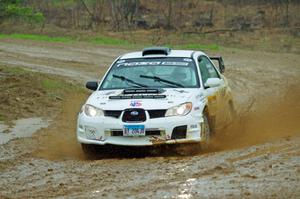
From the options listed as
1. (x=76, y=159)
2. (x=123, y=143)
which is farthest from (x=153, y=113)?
(x=76, y=159)

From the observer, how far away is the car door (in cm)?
1131

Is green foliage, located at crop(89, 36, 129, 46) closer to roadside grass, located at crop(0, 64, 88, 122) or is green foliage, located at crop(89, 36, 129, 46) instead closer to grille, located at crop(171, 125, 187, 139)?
roadside grass, located at crop(0, 64, 88, 122)

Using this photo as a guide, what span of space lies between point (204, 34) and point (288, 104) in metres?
21.0

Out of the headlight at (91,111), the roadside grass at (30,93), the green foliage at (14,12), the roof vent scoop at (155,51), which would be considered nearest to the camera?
the headlight at (91,111)

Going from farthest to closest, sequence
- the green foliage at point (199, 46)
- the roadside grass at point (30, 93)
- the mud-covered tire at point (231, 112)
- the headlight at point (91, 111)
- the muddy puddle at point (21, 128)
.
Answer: the green foliage at point (199, 46) < the roadside grass at point (30, 93) < the mud-covered tire at point (231, 112) < the muddy puddle at point (21, 128) < the headlight at point (91, 111)

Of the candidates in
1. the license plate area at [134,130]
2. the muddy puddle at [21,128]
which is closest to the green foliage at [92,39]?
the muddy puddle at [21,128]

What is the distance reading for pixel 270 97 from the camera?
18438 mm

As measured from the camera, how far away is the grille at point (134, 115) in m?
10.1

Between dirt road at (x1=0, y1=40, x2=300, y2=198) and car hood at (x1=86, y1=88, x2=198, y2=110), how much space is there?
70 cm

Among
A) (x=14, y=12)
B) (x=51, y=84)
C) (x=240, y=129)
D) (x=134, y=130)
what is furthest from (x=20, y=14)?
(x=134, y=130)

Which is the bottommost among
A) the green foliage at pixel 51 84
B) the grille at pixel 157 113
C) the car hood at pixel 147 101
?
the green foliage at pixel 51 84

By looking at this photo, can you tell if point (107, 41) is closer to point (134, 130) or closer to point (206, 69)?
point (206, 69)

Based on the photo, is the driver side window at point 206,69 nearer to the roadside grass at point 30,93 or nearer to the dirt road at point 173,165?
the dirt road at point 173,165

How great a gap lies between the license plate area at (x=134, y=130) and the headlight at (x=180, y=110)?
1.34ft
